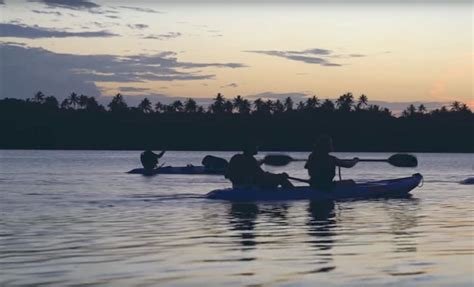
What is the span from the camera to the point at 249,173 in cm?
2633

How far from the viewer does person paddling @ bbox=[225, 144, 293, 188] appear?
85.4 feet

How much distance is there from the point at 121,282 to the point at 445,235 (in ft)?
26.3

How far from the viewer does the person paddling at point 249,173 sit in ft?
85.4

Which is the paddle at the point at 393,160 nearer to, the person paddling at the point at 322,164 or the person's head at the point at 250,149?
the person paddling at the point at 322,164

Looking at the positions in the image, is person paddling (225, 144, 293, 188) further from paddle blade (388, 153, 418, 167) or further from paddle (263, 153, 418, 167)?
paddle blade (388, 153, 418, 167)

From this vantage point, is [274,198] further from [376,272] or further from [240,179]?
[376,272]

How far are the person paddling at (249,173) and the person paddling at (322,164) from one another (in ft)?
2.72

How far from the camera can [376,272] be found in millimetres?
12914

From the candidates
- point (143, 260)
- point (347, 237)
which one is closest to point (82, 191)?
point (347, 237)

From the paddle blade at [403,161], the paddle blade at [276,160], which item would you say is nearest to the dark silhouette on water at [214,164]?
the paddle blade at [403,161]

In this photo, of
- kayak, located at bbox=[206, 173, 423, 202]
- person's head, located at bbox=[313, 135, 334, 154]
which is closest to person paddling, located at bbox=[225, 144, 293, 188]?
kayak, located at bbox=[206, 173, 423, 202]

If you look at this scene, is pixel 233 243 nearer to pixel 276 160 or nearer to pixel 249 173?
pixel 249 173

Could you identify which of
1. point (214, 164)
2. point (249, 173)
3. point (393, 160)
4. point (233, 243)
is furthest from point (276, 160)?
point (214, 164)

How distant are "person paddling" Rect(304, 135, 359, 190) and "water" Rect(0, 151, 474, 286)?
71 cm
